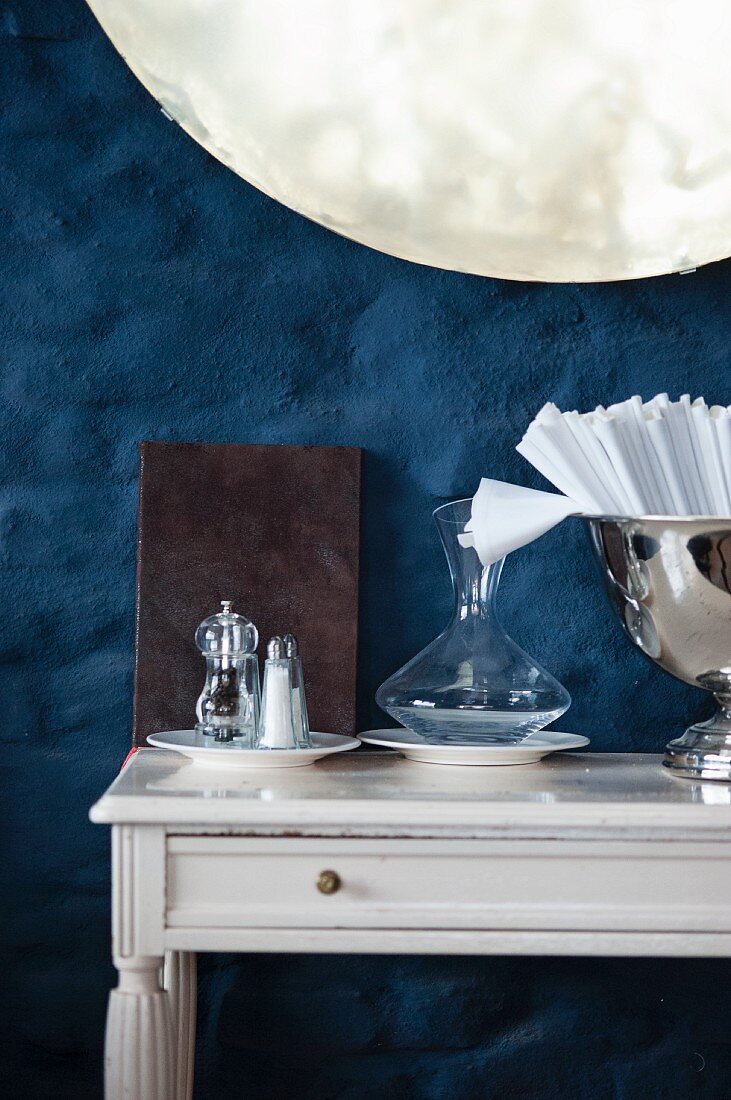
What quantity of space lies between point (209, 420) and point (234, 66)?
1.26 ft

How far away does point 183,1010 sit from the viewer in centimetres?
114

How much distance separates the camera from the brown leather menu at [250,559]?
125 cm

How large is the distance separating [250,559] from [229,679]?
18 cm

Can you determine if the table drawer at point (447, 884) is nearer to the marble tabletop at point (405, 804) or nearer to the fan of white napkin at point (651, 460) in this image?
the marble tabletop at point (405, 804)

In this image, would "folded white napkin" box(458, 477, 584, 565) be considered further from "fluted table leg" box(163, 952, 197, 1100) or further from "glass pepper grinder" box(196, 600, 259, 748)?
"fluted table leg" box(163, 952, 197, 1100)

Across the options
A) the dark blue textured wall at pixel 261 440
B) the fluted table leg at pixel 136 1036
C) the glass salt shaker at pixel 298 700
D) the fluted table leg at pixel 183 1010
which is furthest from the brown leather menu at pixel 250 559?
the fluted table leg at pixel 136 1036

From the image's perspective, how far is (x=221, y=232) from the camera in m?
1.31

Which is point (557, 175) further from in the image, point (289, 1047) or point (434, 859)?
point (289, 1047)

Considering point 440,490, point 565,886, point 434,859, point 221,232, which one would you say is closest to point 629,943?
point 565,886

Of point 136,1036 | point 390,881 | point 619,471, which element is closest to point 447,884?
point 390,881

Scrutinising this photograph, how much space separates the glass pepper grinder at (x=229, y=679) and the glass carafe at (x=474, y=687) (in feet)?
0.46

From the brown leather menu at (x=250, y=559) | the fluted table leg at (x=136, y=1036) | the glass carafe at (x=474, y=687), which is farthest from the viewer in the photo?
the brown leather menu at (x=250, y=559)

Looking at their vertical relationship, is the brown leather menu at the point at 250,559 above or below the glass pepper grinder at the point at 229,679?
above

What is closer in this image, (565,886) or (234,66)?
(565,886)
